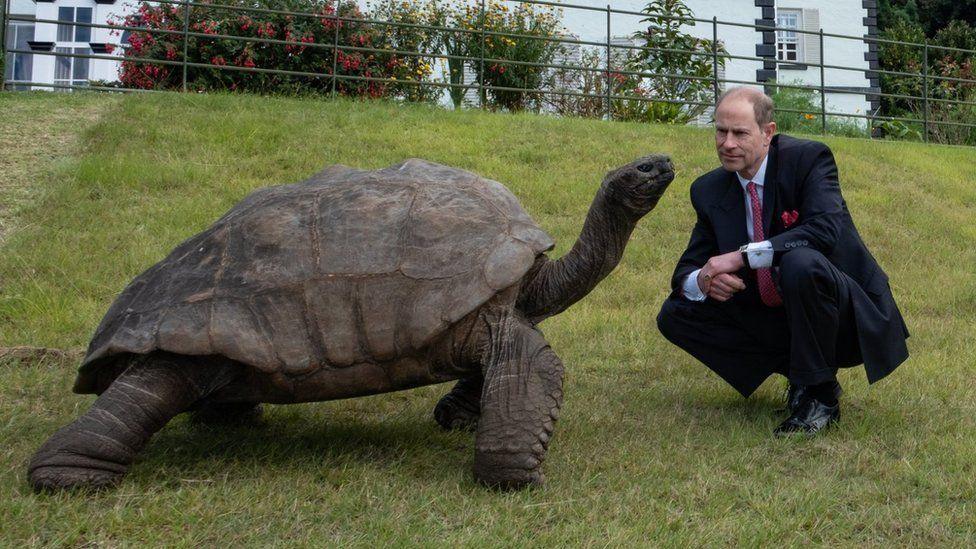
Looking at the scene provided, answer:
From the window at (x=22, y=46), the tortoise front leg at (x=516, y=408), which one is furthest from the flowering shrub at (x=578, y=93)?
the window at (x=22, y=46)

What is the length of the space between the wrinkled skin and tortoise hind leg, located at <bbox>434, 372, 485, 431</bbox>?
58cm

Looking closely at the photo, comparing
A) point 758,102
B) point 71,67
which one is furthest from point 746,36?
point 758,102

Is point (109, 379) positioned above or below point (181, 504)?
above

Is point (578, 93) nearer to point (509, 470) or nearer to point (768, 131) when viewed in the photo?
point (768, 131)

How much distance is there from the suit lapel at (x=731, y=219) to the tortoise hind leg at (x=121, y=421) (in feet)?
7.41

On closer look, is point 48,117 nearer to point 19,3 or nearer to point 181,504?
point 181,504

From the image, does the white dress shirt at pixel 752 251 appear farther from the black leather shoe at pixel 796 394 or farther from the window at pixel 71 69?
the window at pixel 71 69

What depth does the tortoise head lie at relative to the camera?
3746mm

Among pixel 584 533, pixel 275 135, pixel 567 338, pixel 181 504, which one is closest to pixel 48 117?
pixel 275 135

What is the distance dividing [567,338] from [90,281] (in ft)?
10.6

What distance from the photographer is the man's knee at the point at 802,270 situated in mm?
4074

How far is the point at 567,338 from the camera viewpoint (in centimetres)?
607

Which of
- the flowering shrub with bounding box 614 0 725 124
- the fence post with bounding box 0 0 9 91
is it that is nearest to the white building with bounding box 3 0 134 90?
the fence post with bounding box 0 0 9 91

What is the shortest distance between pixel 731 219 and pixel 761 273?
306mm
